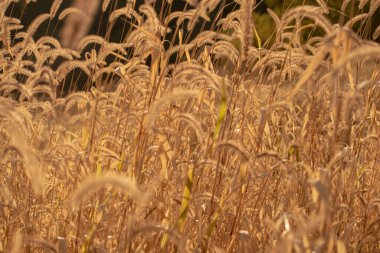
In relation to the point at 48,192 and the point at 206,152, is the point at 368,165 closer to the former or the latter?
the point at 206,152

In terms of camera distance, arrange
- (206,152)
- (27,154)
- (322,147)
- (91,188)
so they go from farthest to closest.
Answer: (322,147) → (206,152) → (27,154) → (91,188)

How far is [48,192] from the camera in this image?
257 cm

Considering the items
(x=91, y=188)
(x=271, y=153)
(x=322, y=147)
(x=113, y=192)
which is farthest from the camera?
(x=322, y=147)

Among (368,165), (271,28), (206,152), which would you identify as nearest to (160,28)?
(206,152)

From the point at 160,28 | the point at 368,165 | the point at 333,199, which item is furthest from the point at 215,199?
the point at 368,165

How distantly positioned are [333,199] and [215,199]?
31 centimetres

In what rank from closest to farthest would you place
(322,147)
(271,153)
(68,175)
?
1. (271,153)
2. (68,175)
3. (322,147)

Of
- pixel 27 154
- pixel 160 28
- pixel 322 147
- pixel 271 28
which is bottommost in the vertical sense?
pixel 27 154

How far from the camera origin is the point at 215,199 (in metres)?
2.05

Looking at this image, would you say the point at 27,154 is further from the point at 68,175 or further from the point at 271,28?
the point at 271,28

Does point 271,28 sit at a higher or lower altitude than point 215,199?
higher

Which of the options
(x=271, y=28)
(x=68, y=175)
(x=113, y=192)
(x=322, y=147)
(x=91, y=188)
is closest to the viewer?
(x=91, y=188)

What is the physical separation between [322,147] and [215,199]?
741 millimetres

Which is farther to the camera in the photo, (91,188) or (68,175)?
(68,175)
